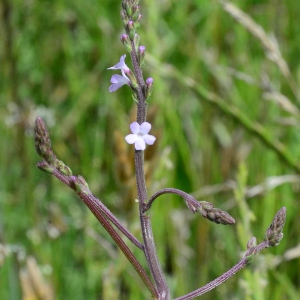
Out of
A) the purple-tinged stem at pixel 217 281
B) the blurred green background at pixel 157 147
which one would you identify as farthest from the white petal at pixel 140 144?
the blurred green background at pixel 157 147

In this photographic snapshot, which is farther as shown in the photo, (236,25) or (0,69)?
(236,25)

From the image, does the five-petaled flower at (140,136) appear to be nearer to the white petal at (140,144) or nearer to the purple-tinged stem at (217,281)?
the white petal at (140,144)

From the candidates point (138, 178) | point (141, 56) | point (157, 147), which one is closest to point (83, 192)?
point (138, 178)

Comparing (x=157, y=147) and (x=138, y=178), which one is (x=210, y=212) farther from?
(x=157, y=147)

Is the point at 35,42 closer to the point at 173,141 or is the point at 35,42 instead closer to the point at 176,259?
the point at 173,141

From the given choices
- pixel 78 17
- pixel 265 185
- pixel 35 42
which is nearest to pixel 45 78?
pixel 35 42

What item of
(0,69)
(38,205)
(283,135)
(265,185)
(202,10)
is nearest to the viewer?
(265,185)
